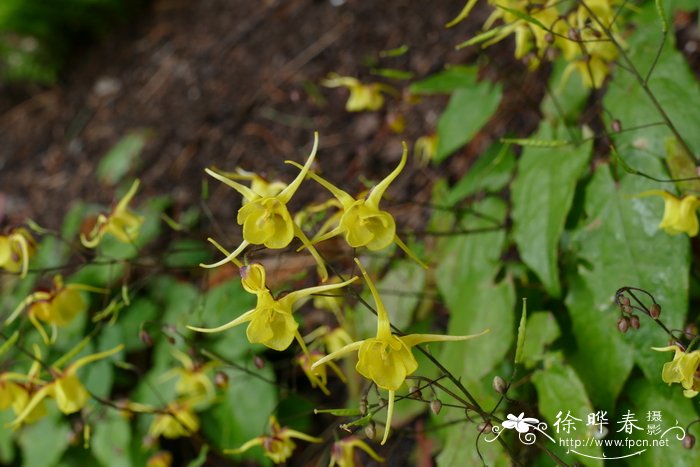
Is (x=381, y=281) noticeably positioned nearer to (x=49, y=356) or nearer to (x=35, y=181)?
(x=49, y=356)

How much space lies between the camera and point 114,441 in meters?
2.85

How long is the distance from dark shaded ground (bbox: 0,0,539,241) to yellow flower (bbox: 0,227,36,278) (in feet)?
4.11

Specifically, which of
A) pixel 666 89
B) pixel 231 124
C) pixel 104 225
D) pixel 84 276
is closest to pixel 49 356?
pixel 84 276

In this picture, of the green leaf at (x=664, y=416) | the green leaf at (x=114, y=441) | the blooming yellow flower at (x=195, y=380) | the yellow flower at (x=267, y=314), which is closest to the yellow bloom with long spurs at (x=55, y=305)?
the blooming yellow flower at (x=195, y=380)

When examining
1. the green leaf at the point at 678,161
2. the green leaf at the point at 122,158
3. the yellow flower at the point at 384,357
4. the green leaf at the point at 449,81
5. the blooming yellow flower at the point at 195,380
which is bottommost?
the green leaf at the point at 122,158

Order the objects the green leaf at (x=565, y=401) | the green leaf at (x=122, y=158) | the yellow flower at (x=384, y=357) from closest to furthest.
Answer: the yellow flower at (x=384, y=357), the green leaf at (x=565, y=401), the green leaf at (x=122, y=158)

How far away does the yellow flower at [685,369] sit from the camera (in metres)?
1.38

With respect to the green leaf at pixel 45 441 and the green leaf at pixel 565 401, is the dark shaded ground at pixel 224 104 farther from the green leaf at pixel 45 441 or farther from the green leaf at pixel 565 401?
the green leaf at pixel 565 401

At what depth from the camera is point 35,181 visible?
5543 millimetres

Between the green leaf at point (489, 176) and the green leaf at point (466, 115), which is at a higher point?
the green leaf at point (466, 115)

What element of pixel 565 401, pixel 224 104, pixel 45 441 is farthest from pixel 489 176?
pixel 224 104

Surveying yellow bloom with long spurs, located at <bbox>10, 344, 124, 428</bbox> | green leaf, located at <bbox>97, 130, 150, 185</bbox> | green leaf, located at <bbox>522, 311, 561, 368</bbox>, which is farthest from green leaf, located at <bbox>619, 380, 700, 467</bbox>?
green leaf, located at <bbox>97, 130, 150, 185</bbox>

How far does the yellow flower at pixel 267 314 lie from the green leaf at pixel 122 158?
3572mm

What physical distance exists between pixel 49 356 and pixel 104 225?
139cm
